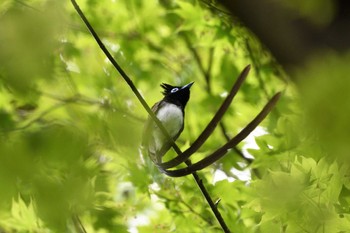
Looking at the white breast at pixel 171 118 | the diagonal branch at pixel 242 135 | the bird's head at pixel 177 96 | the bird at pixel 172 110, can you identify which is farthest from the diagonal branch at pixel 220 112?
the bird's head at pixel 177 96

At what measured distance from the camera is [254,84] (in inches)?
116

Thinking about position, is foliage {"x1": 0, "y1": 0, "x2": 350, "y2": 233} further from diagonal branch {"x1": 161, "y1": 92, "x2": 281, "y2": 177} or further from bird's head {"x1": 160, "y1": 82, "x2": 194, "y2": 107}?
bird's head {"x1": 160, "y1": 82, "x2": 194, "y2": 107}

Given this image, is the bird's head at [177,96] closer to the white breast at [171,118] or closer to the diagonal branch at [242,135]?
the white breast at [171,118]

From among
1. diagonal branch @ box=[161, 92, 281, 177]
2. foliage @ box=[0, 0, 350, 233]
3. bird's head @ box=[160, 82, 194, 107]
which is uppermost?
bird's head @ box=[160, 82, 194, 107]

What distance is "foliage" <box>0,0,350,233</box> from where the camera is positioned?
27.8 inches

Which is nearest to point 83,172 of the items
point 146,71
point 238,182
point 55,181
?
point 55,181

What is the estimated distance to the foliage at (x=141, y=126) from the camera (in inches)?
27.8

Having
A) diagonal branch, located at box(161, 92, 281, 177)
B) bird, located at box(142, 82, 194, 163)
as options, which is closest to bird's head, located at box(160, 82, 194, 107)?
bird, located at box(142, 82, 194, 163)

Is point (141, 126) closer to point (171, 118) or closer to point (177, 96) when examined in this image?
point (171, 118)

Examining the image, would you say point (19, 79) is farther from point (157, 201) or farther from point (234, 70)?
point (234, 70)

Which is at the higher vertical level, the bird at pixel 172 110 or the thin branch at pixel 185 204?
the bird at pixel 172 110

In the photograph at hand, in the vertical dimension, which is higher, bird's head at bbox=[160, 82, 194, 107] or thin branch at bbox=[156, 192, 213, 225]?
bird's head at bbox=[160, 82, 194, 107]

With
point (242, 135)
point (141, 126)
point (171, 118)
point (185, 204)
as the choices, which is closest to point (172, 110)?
point (171, 118)

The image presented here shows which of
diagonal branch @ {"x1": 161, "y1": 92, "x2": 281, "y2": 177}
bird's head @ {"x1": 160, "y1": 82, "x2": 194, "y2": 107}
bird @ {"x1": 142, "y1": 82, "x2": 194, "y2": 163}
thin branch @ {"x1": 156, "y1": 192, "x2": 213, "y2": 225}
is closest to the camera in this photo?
diagonal branch @ {"x1": 161, "y1": 92, "x2": 281, "y2": 177}
